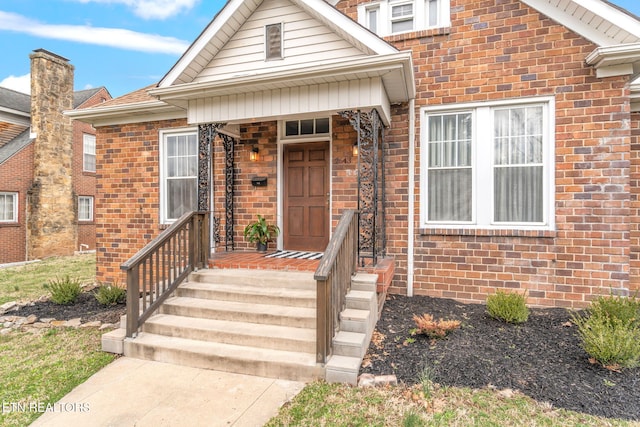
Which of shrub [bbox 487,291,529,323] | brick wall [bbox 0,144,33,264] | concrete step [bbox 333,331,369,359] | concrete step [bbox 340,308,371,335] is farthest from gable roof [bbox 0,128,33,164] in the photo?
shrub [bbox 487,291,529,323]

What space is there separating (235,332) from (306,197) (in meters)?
3.24

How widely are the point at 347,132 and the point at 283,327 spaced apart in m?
3.53

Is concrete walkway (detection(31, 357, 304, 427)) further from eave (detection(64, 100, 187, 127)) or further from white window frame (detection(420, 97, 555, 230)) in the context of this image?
eave (detection(64, 100, 187, 127))

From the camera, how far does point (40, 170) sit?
13742 millimetres

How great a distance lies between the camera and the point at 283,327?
162 inches

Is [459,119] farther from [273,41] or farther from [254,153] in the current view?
[254,153]

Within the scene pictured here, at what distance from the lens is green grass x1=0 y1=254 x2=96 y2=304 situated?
7.52m

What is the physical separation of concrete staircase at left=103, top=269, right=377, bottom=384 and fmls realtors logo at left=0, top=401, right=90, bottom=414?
0.93m

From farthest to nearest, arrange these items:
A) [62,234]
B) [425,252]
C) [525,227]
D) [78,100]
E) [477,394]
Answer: [78,100]
[62,234]
[425,252]
[525,227]
[477,394]

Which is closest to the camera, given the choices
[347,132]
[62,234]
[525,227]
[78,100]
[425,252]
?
[525,227]

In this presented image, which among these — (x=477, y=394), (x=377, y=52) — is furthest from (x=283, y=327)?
(x=377, y=52)

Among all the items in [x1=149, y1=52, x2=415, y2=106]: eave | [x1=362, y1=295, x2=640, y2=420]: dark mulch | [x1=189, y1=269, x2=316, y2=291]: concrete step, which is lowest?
[x1=362, y1=295, x2=640, y2=420]: dark mulch

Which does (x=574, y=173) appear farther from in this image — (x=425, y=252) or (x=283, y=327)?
(x=283, y=327)

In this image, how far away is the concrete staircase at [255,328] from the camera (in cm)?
360
